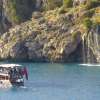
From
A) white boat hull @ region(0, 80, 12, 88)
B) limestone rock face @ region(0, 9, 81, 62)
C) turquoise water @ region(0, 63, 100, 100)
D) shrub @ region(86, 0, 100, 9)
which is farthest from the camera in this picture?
shrub @ region(86, 0, 100, 9)

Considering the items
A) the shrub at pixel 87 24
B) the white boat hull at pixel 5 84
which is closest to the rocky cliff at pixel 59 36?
the shrub at pixel 87 24

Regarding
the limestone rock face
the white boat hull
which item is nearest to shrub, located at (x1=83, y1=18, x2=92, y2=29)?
the limestone rock face

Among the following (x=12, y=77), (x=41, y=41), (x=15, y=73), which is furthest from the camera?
(x=41, y=41)

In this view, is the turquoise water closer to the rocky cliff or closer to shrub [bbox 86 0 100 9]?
the rocky cliff

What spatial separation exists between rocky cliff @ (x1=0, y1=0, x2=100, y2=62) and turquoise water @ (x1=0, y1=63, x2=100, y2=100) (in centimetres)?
2248

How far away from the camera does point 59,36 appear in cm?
18138

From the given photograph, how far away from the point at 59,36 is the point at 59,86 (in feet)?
217

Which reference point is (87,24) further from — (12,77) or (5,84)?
(12,77)

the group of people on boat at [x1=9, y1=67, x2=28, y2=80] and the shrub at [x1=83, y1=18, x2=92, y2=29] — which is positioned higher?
the shrub at [x1=83, y1=18, x2=92, y2=29]

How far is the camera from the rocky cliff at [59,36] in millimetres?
172375

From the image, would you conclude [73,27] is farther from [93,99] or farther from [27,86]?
[93,99]

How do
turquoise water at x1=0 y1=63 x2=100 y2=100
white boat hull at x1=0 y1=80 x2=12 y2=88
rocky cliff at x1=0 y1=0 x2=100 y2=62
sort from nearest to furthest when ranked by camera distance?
1. turquoise water at x1=0 y1=63 x2=100 y2=100
2. white boat hull at x1=0 y1=80 x2=12 y2=88
3. rocky cliff at x1=0 y1=0 x2=100 y2=62

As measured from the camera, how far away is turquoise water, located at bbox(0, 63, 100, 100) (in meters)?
103

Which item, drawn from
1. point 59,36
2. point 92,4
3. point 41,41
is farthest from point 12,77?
point 92,4
